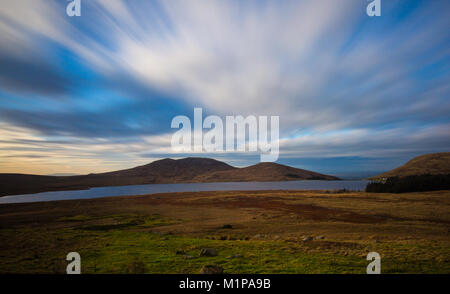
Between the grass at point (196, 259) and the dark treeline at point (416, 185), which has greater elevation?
the grass at point (196, 259)

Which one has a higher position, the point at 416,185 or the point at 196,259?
the point at 196,259

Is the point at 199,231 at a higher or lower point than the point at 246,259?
lower

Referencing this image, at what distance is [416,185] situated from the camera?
79.4 m

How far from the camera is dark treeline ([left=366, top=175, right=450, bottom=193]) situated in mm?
76875

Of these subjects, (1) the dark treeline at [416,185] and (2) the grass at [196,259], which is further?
(1) the dark treeline at [416,185]

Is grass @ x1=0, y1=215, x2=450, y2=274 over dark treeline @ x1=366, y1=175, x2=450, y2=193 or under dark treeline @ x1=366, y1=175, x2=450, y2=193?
over

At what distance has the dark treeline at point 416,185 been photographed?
76875mm

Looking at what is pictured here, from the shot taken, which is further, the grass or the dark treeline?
the dark treeline

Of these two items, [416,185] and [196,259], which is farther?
[416,185]
